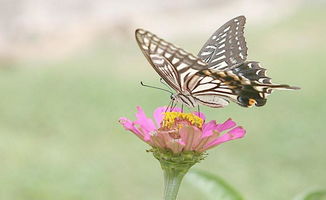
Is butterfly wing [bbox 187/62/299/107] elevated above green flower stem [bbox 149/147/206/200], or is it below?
above

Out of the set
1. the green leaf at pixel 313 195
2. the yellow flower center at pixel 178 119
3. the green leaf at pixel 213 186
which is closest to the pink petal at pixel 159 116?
the yellow flower center at pixel 178 119

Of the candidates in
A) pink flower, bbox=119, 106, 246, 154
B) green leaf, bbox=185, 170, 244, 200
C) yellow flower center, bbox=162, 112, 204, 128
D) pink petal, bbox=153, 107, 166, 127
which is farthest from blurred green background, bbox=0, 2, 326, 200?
pink flower, bbox=119, 106, 246, 154

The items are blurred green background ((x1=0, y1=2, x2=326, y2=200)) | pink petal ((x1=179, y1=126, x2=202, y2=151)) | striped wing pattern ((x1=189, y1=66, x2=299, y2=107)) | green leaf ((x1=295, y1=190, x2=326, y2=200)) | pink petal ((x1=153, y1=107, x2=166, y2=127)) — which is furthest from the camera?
blurred green background ((x1=0, y1=2, x2=326, y2=200))

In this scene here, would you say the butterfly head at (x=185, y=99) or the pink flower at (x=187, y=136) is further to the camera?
the butterfly head at (x=185, y=99)

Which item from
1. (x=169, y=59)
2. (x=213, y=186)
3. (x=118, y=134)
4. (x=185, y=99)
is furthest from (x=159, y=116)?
(x=118, y=134)

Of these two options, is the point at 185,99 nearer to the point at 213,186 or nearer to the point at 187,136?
the point at 187,136

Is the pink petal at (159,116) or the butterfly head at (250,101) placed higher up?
the pink petal at (159,116)

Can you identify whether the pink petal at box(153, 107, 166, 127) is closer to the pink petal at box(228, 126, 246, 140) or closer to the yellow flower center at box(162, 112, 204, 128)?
the yellow flower center at box(162, 112, 204, 128)

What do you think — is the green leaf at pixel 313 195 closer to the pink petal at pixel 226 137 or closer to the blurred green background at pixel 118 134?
the pink petal at pixel 226 137

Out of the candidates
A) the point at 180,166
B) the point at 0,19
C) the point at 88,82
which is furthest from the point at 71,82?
the point at 180,166
